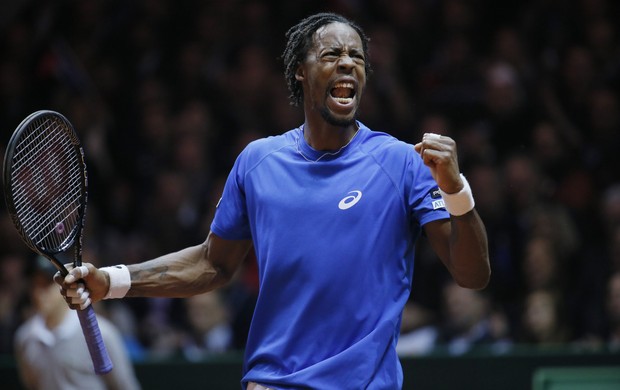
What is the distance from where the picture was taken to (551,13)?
873 cm

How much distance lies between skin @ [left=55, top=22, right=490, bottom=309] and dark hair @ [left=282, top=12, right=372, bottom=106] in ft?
0.12

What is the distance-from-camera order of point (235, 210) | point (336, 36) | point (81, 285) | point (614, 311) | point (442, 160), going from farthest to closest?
1. point (614, 311)
2. point (235, 210)
3. point (336, 36)
4. point (81, 285)
5. point (442, 160)

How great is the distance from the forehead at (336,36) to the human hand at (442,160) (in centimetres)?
60

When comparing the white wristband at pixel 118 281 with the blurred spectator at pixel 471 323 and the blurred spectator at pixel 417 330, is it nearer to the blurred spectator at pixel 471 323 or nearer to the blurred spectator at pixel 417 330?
the blurred spectator at pixel 471 323

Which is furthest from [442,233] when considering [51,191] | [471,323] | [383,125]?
[383,125]

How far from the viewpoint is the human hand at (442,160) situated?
134 inches

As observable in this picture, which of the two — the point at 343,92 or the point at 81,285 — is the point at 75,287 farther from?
the point at 343,92

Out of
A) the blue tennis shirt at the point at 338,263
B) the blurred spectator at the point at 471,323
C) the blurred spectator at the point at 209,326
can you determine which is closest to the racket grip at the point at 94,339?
the blue tennis shirt at the point at 338,263

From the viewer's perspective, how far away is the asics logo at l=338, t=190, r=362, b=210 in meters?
3.69

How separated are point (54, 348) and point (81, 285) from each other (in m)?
2.96

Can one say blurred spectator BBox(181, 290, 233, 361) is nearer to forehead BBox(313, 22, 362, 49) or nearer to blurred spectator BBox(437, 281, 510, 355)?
blurred spectator BBox(437, 281, 510, 355)

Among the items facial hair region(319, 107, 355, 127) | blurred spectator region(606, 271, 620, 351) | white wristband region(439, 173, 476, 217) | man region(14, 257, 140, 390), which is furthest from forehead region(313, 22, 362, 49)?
blurred spectator region(606, 271, 620, 351)

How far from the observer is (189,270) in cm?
410

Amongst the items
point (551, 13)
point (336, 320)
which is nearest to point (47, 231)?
point (336, 320)
